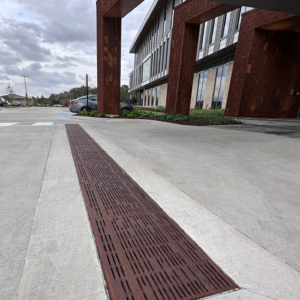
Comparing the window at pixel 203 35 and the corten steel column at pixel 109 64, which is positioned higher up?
the window at pixel 203 35

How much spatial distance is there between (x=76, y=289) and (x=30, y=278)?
361mm

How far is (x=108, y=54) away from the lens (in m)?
13.4

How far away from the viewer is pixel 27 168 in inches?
141

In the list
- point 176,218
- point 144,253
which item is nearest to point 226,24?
point 176,218

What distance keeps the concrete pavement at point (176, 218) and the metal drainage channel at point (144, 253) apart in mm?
96

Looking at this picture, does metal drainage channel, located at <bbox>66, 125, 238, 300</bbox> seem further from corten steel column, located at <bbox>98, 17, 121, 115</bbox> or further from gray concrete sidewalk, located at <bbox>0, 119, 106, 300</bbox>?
corten steel column, located at <bbox>98, 17, 121, 115</bbox>

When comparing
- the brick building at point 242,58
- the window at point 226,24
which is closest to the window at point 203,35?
the window at point 226,24

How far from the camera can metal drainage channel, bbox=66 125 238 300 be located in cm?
140

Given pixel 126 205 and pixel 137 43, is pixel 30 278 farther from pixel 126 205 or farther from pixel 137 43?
pixel 137 43

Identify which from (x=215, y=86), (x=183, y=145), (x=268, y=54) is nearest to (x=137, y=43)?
(x=215, y=86)

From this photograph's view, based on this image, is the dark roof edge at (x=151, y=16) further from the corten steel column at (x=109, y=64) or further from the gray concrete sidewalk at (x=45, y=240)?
the gray concrete sidewalk at (x=45, y=240)

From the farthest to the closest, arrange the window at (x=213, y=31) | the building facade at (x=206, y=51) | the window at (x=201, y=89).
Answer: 1. the window at (x=201, y=89)
2. the window at (x=213, y=31)
3. the building facade at (x=206, y=51)

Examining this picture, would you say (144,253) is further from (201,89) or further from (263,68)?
(201,89)

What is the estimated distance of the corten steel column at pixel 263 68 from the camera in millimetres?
12812
